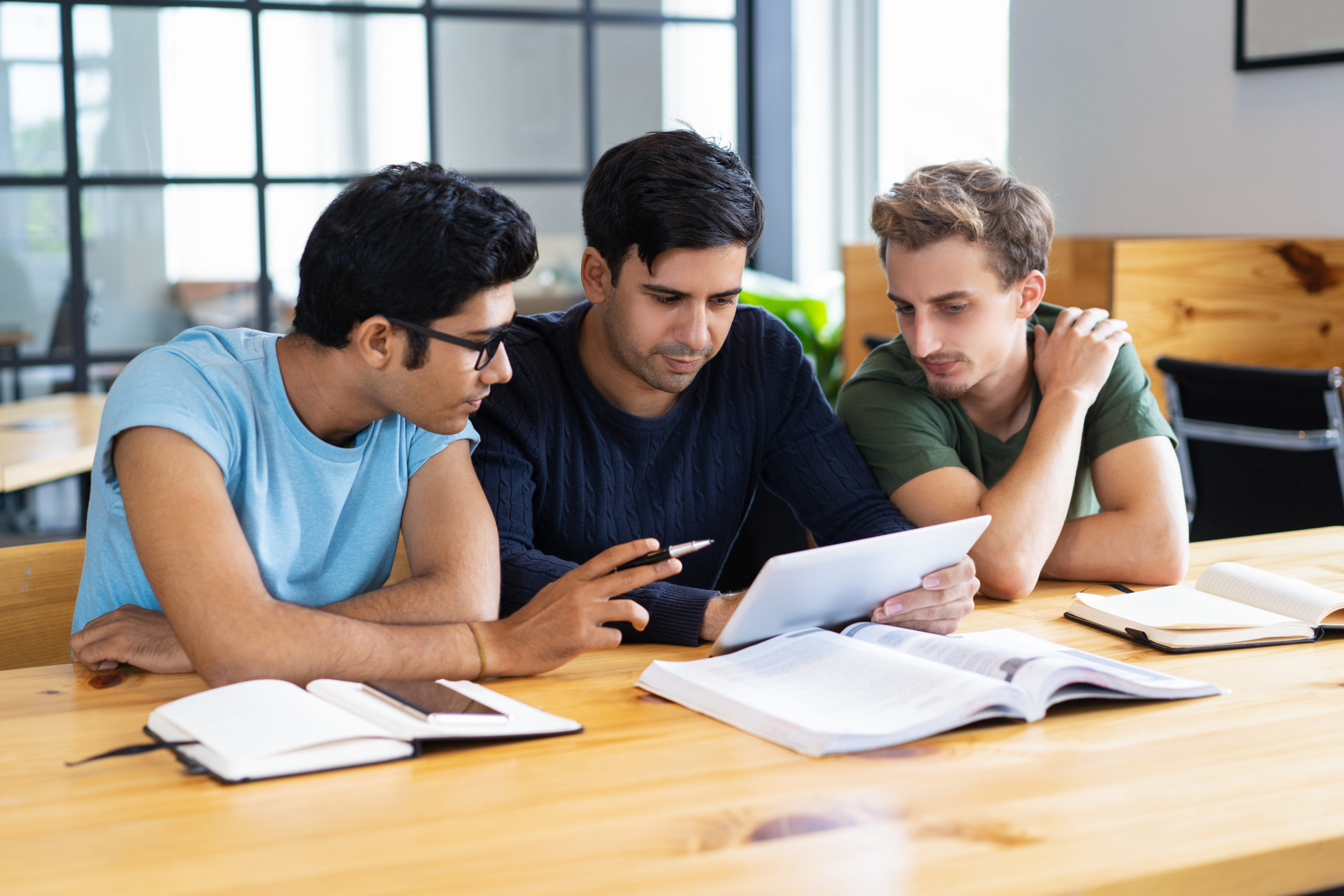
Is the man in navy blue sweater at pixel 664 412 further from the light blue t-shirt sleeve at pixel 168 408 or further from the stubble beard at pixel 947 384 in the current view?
the light blue t-shirt sleeve at pixel 168 408

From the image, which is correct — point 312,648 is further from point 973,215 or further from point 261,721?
point 973,215

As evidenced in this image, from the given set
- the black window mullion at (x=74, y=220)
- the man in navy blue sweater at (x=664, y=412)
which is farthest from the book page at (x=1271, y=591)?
the black window mullion at (x=74, y=220)

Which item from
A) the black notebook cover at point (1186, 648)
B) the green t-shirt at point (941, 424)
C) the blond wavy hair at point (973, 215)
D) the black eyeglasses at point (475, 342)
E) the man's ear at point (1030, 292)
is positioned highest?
the blond wavy hair at point (973, 215)

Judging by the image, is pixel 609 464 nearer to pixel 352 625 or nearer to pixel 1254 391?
pixel 352 625

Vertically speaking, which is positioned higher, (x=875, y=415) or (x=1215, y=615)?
(x=875, y=415)

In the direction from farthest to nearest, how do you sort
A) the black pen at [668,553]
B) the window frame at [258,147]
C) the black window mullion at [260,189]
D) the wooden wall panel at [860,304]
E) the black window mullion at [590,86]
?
the black window mullion at [590,86], the black window mullion at [260,189], the window frame at [258,147], the wooden wall panel at [860,304], the black pen at [668,553]

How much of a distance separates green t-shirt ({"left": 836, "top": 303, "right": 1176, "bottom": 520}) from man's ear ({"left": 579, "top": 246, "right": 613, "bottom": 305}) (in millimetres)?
439

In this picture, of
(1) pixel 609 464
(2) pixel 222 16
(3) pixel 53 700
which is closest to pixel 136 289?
(2) pixel 222 16

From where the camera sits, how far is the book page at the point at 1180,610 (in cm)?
132

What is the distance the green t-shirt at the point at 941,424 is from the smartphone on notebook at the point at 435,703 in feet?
2.69

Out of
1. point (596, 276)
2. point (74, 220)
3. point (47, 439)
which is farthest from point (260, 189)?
point (596, 276)

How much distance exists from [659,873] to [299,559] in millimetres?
776

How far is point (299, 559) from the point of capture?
4.60ft

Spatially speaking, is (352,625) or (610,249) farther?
(610,249)
